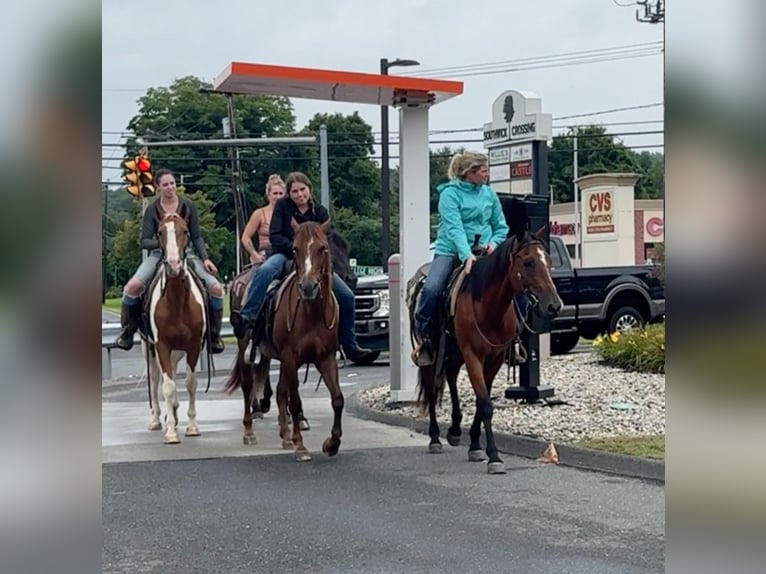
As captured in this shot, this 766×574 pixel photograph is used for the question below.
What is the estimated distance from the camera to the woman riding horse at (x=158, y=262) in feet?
35.3

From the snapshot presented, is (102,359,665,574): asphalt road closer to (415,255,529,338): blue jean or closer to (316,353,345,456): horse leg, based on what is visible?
(316,353,345,456): horse leg

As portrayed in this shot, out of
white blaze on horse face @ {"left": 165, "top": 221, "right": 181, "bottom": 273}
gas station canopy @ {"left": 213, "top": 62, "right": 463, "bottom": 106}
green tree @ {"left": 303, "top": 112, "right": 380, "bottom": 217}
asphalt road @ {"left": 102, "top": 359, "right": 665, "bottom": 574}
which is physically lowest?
asphalt road @ {"left": 102, "top": 359, "right": 665, "bottom": 574}

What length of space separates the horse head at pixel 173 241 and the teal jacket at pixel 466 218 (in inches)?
104

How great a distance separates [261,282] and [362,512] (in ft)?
11.3

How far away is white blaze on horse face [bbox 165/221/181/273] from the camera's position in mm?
10266

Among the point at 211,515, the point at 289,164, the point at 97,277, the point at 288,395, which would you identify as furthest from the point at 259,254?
the point at 289,164

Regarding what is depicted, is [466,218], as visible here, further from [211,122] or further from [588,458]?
[211,122]

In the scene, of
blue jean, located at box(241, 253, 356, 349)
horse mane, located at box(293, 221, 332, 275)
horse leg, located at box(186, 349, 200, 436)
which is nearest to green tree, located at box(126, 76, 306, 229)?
horse leg, located at box(186, 349, 200, 436)

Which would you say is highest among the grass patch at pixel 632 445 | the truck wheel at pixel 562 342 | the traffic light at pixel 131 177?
the traffic light at pixel 131 177

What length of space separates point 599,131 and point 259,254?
50840mm

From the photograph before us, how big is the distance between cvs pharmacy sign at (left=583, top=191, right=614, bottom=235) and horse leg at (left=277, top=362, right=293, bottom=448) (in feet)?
107

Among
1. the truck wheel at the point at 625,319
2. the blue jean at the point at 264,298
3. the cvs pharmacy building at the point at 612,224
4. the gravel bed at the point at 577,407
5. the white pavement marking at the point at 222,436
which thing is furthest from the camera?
the cvs pharmacy building at the point at 612,224

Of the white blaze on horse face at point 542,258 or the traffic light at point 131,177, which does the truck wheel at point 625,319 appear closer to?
the traffic light at point 131,177

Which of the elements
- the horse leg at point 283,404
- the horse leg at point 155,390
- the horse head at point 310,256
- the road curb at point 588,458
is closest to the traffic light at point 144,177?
the horse leg at point 155,390
